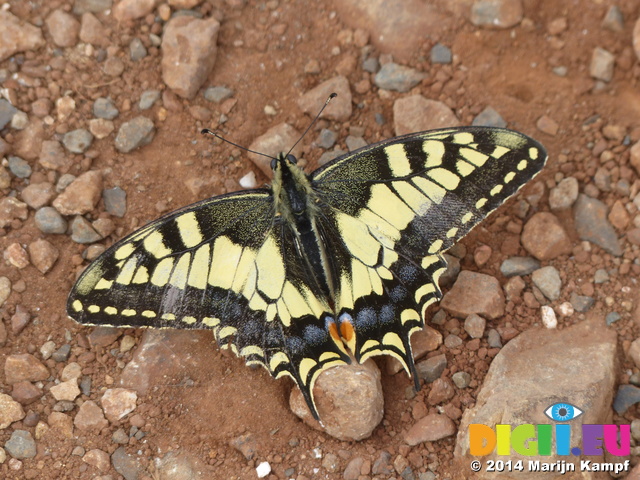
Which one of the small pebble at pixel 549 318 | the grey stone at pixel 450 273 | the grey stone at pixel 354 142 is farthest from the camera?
the grey stone at pixel 354 142

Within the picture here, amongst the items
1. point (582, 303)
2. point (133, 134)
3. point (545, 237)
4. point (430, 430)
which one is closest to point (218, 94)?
point (133, 134)

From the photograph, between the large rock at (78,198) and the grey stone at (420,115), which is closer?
the large rock at (78,198)

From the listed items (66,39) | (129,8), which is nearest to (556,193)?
(129,8)

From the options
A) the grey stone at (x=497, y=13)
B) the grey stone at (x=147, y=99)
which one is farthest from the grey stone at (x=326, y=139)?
the grey stone at (x=497, y=13)

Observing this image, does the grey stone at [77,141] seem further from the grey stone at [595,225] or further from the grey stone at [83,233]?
the grey stone at [595,225]

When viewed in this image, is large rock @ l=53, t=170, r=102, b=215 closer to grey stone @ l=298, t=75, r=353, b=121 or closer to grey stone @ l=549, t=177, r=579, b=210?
grey stone @ l=298, t=75, r=353, b=121

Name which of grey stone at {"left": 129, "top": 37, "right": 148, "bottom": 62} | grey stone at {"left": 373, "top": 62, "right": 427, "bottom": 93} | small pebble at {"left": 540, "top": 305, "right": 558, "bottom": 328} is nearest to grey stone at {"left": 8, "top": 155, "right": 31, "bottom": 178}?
grey stone at {"left": 129, "top": 37, "right": 148, "bottom": 62}

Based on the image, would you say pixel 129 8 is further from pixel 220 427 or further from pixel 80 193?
pixel 220 427
